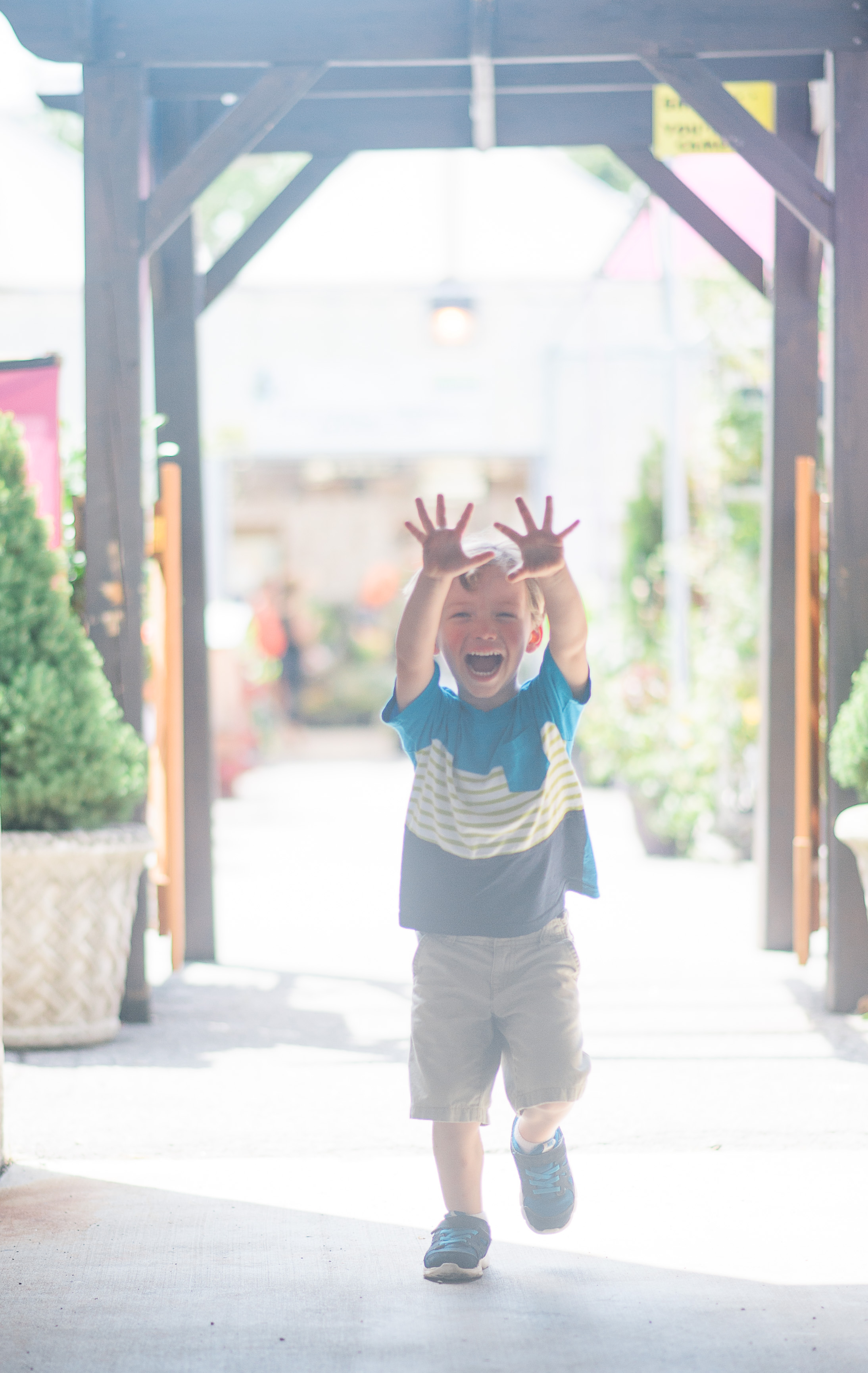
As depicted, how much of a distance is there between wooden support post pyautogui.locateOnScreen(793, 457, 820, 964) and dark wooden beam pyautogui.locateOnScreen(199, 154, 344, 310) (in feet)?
7.05

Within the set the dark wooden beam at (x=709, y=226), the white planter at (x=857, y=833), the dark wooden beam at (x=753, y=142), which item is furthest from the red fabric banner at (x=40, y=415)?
the white planter at (x=857, y=833)

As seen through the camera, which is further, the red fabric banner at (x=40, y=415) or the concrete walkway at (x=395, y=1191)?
the red fabric banner at (x=40, y=415)

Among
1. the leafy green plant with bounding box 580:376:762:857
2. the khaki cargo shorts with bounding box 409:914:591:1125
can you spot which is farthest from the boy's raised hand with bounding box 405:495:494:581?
the leafy green plant with bounding box 580:376:762:857

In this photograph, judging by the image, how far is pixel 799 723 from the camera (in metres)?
5.02

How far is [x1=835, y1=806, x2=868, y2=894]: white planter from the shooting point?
4.11 meters

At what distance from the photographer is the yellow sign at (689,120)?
5.55 meters

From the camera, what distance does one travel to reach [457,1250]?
2523 millimetres

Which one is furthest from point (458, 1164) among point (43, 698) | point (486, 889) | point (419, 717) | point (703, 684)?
point (703, 684)

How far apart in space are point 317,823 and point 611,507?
20.7 ft

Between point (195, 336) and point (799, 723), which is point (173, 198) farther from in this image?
point (799, 723)

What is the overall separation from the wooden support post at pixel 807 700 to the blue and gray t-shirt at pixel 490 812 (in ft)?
8.32

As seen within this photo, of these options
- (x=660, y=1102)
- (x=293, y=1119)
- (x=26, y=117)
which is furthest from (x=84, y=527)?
(x=26, y=117)

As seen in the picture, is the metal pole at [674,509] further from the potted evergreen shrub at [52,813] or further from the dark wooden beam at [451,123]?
the potted evergreen shrub at [52,813]

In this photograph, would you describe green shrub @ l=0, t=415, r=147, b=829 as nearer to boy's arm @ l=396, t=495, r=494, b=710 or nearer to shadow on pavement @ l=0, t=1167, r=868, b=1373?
shadow on pavement @ l=0, t=1167, r=868, b=1373
